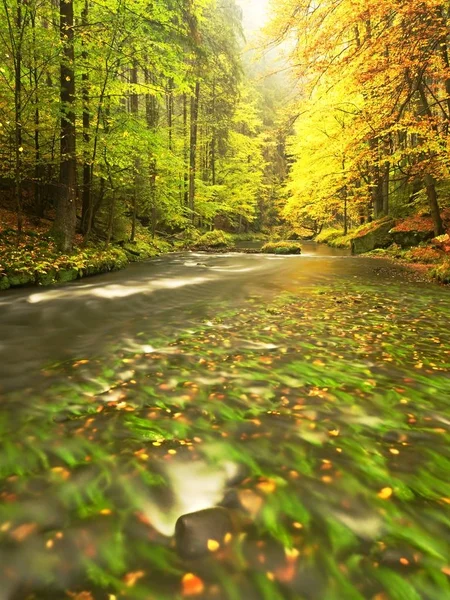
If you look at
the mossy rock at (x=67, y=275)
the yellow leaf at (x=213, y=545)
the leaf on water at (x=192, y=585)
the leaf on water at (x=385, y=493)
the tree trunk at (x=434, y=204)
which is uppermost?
the tree trunk at (x=434, y=204)

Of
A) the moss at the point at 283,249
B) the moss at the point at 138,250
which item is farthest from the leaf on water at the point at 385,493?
the moss at the point at 283,249

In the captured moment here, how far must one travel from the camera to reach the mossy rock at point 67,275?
947 cm

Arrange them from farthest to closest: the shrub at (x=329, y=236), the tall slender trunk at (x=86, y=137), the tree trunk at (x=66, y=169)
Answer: the shrub at (x=329, y=236), the tall slender trunk at (x=86, y=137), the tree trunk at (x=66, y=169)

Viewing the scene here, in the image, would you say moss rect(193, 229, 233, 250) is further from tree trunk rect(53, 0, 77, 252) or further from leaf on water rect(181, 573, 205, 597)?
leaf on water rect(181, 573, 205, 597)

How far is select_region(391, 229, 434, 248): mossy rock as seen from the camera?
49.5ft

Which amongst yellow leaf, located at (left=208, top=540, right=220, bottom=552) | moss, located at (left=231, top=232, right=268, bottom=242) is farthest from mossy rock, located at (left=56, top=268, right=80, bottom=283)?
moss, located at (left=231, top=232, right=268, bottom=242)

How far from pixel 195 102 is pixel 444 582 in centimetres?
2695

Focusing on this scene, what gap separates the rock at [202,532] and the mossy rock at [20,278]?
320 inches

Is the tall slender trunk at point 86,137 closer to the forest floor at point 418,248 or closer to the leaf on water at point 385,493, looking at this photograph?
the forest floor at point 418,248

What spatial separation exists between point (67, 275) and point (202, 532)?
907 cm

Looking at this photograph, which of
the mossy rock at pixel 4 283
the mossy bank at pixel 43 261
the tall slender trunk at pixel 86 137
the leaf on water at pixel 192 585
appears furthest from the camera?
the tall slender trunk at pixel 86 137

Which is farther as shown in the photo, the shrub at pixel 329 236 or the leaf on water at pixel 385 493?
the shrub at pixel 329 236

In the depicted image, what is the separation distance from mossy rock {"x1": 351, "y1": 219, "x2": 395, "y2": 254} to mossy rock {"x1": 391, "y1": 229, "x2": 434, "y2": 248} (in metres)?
0.62

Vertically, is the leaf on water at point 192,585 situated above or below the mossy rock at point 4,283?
below
